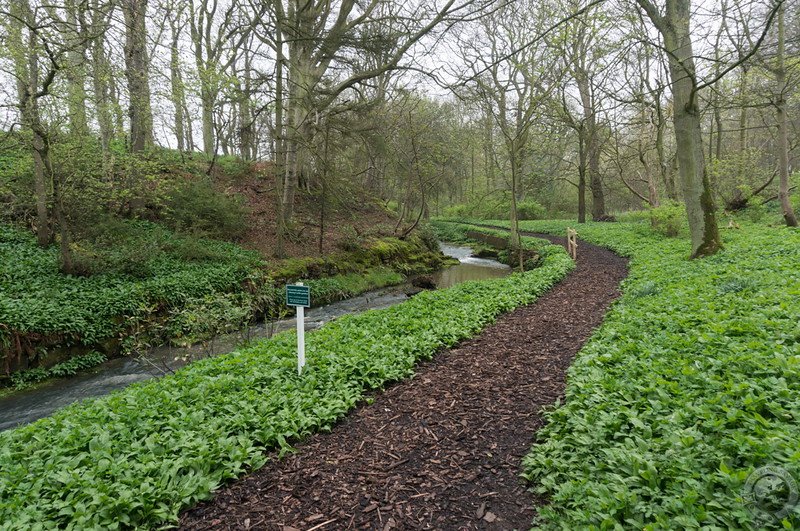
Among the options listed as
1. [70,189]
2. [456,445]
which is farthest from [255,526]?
[70,189]

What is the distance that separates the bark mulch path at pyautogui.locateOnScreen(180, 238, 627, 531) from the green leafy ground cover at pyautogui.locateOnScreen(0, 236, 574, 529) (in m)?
0.23

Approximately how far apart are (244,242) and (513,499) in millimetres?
11948

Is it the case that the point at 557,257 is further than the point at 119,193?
Yes

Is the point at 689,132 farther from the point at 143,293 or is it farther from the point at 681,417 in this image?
the point at 143,293

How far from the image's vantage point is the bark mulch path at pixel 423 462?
274 centimetres

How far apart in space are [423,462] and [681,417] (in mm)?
2076

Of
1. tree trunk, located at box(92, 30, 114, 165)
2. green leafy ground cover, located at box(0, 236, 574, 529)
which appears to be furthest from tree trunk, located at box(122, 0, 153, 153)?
green leafy ground cover, located at box(0, 236, 574, 529)

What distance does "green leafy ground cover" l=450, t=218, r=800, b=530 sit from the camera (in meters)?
2.08

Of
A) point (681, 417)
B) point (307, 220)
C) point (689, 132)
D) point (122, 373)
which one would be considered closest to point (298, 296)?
point (681, 417)

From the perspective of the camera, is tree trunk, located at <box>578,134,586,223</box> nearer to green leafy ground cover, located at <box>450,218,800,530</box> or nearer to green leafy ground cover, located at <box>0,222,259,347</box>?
green leafy ground cover, located at <box>450,218,800,530</box>

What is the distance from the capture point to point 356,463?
11.1 feet

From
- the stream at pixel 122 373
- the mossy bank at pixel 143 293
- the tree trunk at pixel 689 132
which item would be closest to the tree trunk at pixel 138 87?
the mossy bank at pixel 143 293

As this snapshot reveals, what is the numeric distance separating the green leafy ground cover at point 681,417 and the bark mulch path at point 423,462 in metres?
0.35

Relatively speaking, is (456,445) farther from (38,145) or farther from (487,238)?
(487,238)
